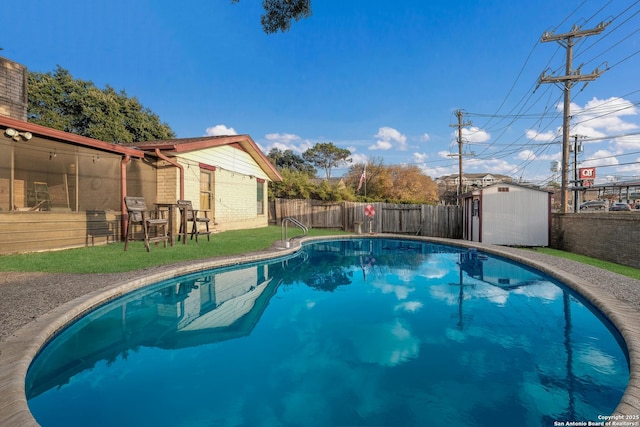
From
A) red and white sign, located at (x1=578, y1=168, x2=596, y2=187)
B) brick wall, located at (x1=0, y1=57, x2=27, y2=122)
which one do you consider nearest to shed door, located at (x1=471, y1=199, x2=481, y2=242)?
red and white sign, located at (x1=578, y1=168, x2=596, y2=187)

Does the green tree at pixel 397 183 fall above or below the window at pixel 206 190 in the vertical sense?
above

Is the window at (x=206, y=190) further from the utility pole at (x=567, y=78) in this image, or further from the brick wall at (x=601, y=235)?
the utility pole at (x=567, y=78)

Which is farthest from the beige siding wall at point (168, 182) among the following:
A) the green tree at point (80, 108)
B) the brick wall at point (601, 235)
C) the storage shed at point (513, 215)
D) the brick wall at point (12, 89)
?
the green tree at point (80, 108)

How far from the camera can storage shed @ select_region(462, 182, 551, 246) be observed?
1161 centimetres

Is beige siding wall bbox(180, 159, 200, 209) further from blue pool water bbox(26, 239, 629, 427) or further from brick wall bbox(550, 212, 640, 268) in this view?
brick wall bbox(550, 212, 640, 268)

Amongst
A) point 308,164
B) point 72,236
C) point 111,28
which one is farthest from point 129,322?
point 308,164

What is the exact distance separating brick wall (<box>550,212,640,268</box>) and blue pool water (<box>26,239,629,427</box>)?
4.18 meters

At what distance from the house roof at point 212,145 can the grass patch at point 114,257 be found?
304cm

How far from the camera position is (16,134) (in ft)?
20.6

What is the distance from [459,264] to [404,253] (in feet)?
7.24

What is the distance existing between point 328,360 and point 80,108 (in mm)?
24456

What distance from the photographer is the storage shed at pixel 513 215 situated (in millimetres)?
11609

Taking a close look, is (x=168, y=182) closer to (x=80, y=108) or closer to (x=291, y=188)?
(x=291, y=188)

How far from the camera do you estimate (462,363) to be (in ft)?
10.5
